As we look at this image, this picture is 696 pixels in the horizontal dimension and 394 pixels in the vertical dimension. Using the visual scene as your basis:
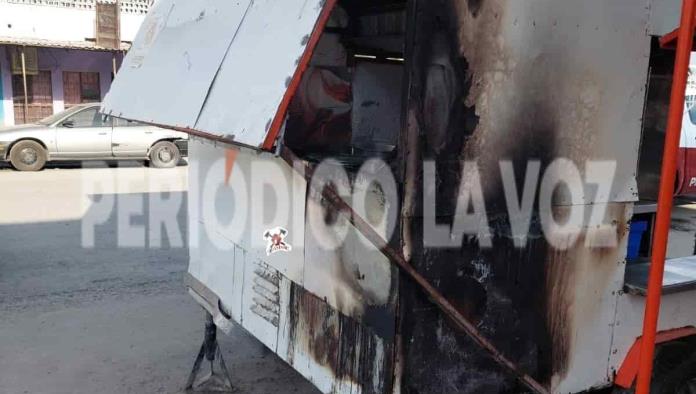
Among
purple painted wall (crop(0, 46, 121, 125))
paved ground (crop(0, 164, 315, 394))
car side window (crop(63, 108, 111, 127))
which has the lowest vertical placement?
paved ground (crop(0, 164, 315, 394))

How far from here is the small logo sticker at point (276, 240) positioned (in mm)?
2658

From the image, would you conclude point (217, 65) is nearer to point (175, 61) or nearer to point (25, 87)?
point (175, 61)

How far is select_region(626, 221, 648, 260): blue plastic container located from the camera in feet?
9.58

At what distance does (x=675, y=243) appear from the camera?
13.1ft

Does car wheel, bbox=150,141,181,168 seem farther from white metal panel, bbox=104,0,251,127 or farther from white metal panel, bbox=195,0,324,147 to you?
white metal panel, bbox=195,0,324,147

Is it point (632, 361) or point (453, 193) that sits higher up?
point (453, 193)

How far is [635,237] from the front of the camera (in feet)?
9.62

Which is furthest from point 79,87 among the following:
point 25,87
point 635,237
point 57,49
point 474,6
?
point 474,6

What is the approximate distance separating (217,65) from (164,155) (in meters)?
11.9

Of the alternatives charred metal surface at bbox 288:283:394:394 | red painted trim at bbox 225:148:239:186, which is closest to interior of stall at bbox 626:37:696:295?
charred metal surface at bbox 288:283:394:394

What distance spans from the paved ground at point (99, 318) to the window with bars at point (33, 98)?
11.8 meters

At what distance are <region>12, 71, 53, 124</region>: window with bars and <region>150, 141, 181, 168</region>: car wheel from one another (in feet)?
25.1

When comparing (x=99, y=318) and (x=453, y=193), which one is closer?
(x=453, y=193)

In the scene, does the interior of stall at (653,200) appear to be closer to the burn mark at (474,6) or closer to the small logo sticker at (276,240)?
the burn mark at (474,6)
